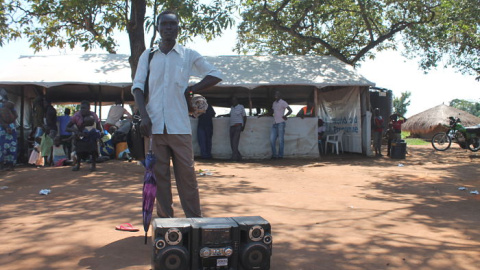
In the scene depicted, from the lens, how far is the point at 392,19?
17.1 metres

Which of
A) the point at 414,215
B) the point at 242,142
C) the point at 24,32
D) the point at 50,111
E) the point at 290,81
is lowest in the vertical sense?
the point at 414,215

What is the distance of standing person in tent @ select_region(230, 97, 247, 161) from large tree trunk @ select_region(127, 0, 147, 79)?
2.86 meters

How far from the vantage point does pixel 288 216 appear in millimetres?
4410

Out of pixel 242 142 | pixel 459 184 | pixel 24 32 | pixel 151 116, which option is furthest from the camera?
pixel 24 32

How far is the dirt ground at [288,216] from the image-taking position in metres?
2.99

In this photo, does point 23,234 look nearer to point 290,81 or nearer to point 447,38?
point 290,81

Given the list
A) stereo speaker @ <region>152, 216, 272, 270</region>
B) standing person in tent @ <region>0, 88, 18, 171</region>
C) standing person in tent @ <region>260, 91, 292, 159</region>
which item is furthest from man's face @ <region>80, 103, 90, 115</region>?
stereo speaker @ <region>152, 216, 272, 270</region>

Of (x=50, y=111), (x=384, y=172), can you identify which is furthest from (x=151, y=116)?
(x=50, y=111)

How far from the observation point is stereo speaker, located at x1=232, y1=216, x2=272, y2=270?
8.28ft

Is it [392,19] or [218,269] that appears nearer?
[218,269]

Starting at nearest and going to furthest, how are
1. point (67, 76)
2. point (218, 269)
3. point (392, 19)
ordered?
point (218, 269) < point (67, 76) < point (392, 19)

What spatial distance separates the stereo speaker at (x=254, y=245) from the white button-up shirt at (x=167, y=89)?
Answer: 1036 mm

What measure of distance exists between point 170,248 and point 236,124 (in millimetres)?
8619

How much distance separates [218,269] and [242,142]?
9.07 meters
